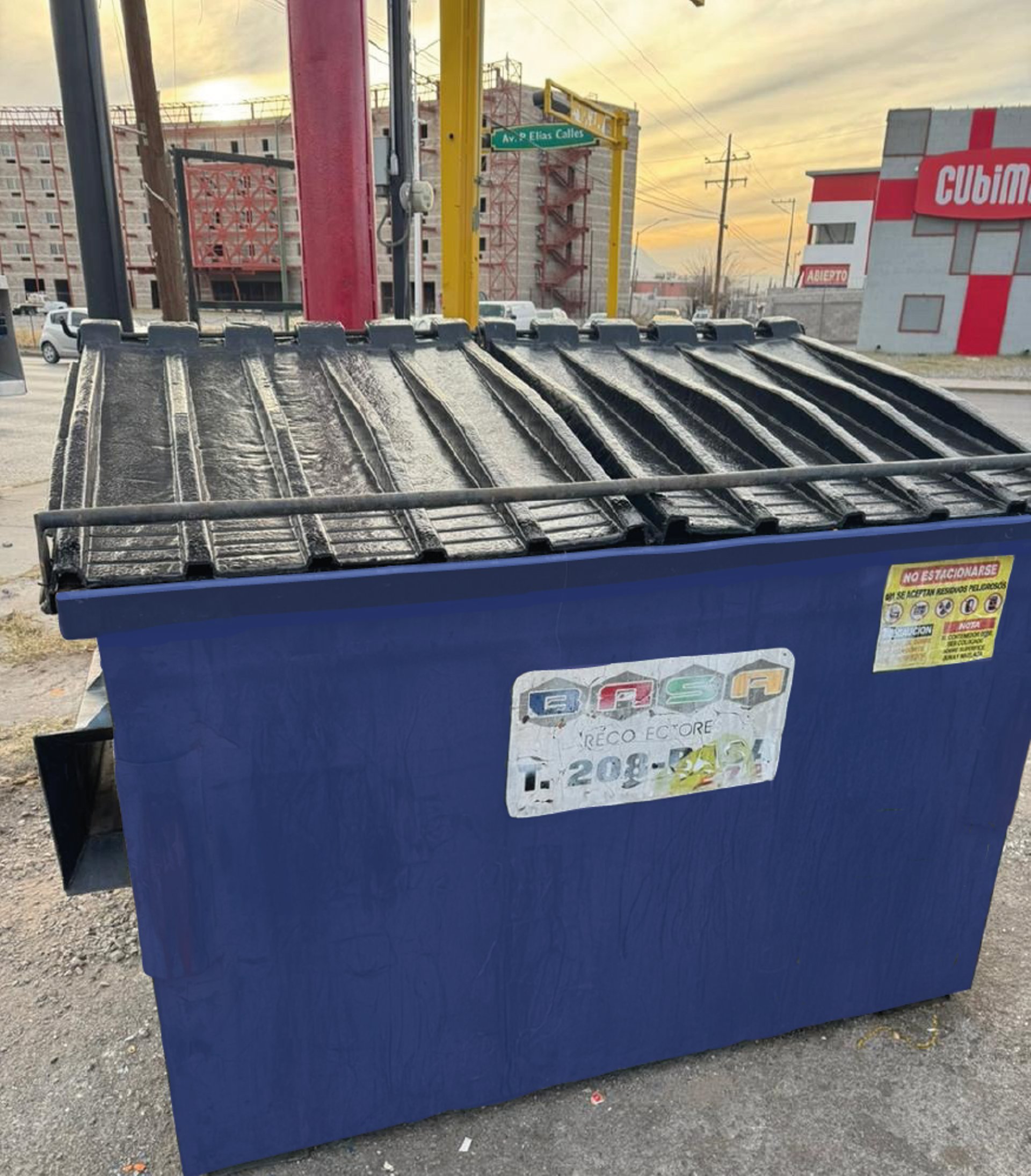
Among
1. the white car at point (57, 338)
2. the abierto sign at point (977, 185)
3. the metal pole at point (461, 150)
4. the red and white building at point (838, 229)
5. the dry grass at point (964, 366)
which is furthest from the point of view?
the red and white building at point (838, 229)

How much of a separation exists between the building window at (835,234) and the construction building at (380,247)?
12.1m

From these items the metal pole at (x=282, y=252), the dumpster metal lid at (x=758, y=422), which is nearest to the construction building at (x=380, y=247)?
the metal pole at (x=282, y=252)

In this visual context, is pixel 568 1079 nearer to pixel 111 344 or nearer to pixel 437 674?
pixel 437 674

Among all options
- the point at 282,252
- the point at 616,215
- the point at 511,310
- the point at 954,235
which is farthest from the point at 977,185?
the point at 282,252

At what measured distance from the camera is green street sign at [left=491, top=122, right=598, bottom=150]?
50.4 feet

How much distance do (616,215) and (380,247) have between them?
2106 centimetres

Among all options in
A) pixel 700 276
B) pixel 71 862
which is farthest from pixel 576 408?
pixel 700 276

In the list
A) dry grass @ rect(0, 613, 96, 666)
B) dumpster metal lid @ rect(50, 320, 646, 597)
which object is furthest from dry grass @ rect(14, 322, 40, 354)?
dumpster metal lid @ rect(50, 320, 646, 597)

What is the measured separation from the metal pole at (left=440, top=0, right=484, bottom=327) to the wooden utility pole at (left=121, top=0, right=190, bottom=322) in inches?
188

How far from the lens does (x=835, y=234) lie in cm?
4988

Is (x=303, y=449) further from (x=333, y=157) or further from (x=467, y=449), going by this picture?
(x=333, y=157)

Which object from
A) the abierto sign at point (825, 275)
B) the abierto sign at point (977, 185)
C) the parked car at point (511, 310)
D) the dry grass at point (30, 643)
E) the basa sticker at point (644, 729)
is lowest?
the dry grass at point (30, 643)

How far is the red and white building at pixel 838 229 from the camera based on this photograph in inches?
1866

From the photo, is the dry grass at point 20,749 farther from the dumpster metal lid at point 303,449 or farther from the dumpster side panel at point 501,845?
the dumpster side panel at point 501,845
